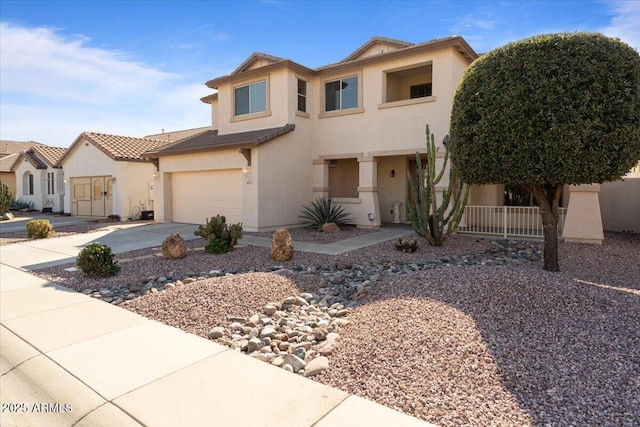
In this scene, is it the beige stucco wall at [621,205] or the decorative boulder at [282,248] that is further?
the beige stucco wall at [621,205]

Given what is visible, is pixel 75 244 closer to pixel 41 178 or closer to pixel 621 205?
pixel 41 178

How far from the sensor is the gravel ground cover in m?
3.49

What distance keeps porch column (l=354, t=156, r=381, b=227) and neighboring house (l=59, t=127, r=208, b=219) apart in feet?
38.9

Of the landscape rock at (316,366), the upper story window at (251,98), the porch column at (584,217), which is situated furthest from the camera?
the upper story window at (251,98)

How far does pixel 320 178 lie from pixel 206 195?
5.12 metres

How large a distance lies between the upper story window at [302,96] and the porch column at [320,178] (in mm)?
2252

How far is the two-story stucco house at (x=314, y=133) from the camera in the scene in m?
14.7

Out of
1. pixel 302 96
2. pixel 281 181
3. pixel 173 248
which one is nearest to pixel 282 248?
pixel 173 248

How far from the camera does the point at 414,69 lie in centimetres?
1552

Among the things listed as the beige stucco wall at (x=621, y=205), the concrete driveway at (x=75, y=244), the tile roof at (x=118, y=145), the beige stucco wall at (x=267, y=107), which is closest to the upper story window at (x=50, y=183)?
the tile roof at (x=118, y=145)

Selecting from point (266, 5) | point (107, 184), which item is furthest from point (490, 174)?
point (107, 184)

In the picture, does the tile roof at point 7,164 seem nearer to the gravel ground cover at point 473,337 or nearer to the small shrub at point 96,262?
the small shrub at point 96,262

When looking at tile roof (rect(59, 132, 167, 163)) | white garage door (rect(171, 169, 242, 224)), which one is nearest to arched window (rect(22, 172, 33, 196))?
tile roof (rect(59, 132, 167, 163))

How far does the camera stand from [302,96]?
16688 mm
